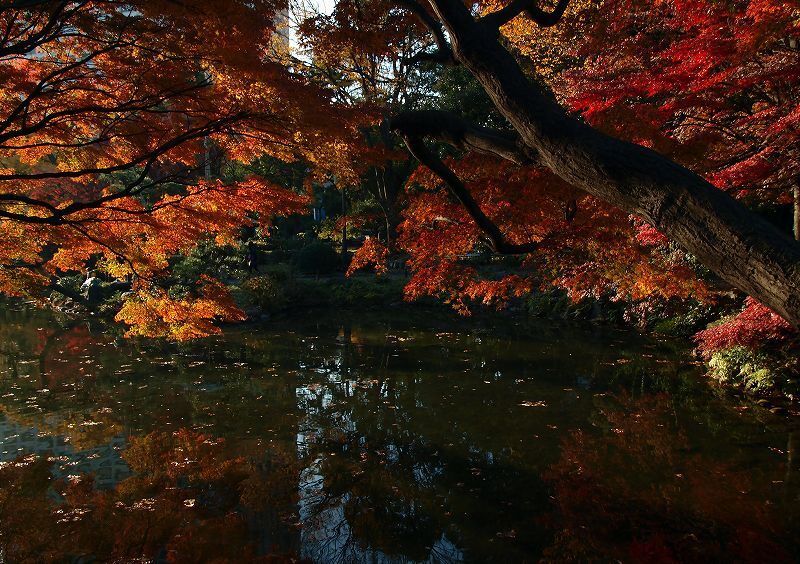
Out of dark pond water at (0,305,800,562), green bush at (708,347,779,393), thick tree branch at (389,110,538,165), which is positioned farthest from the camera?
green bush at (708,347,779,393)

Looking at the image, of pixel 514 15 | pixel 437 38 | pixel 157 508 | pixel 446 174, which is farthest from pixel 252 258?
pixel 514 15

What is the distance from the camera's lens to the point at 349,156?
25.0 ft

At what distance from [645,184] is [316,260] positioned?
19.5m

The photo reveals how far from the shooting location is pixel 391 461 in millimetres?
6230

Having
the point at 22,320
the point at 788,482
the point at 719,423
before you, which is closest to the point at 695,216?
the point at 788,482

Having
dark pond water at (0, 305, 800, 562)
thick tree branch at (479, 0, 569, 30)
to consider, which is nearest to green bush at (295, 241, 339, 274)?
dark pond water at (0, 305, 800, 562)

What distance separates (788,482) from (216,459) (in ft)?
21.2

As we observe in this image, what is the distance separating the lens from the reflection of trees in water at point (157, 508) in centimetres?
445

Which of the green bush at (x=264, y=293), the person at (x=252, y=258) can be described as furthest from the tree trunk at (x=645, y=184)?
the person at (x=252, y=258)

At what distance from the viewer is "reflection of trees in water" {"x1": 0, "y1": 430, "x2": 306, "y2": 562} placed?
4.45 m

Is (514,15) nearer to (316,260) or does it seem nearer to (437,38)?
(437,38)

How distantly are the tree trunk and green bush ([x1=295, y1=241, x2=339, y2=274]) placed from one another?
18625 mm

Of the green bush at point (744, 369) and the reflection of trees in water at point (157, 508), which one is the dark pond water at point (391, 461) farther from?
the green bush at point (744, 369)

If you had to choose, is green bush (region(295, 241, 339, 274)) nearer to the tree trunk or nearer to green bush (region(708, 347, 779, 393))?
green bush (region(708, 347, 779, 393))
